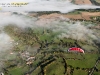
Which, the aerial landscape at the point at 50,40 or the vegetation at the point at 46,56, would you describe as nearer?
the vegetation at the point at 46,56

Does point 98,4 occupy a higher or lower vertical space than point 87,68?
higher

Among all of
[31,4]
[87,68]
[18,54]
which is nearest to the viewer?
[87,68]

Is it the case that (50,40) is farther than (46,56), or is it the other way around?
(50,40)

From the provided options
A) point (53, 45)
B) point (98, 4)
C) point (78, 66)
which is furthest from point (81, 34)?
point (98, 4)

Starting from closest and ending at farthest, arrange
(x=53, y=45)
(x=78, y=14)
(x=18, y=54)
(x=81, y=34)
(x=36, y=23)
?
(x=18, y=54), (x=53, y=45), (x=81, y=34), (x=36, y=23), (x=78, y=14)

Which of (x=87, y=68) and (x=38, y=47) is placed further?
(x=38, y=47)

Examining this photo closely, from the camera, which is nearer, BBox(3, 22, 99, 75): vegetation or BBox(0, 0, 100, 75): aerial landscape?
BBox(3, 22, 99, 75): vegetation

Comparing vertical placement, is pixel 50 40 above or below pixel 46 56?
above

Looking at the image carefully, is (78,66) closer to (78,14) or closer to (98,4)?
(78,14)
